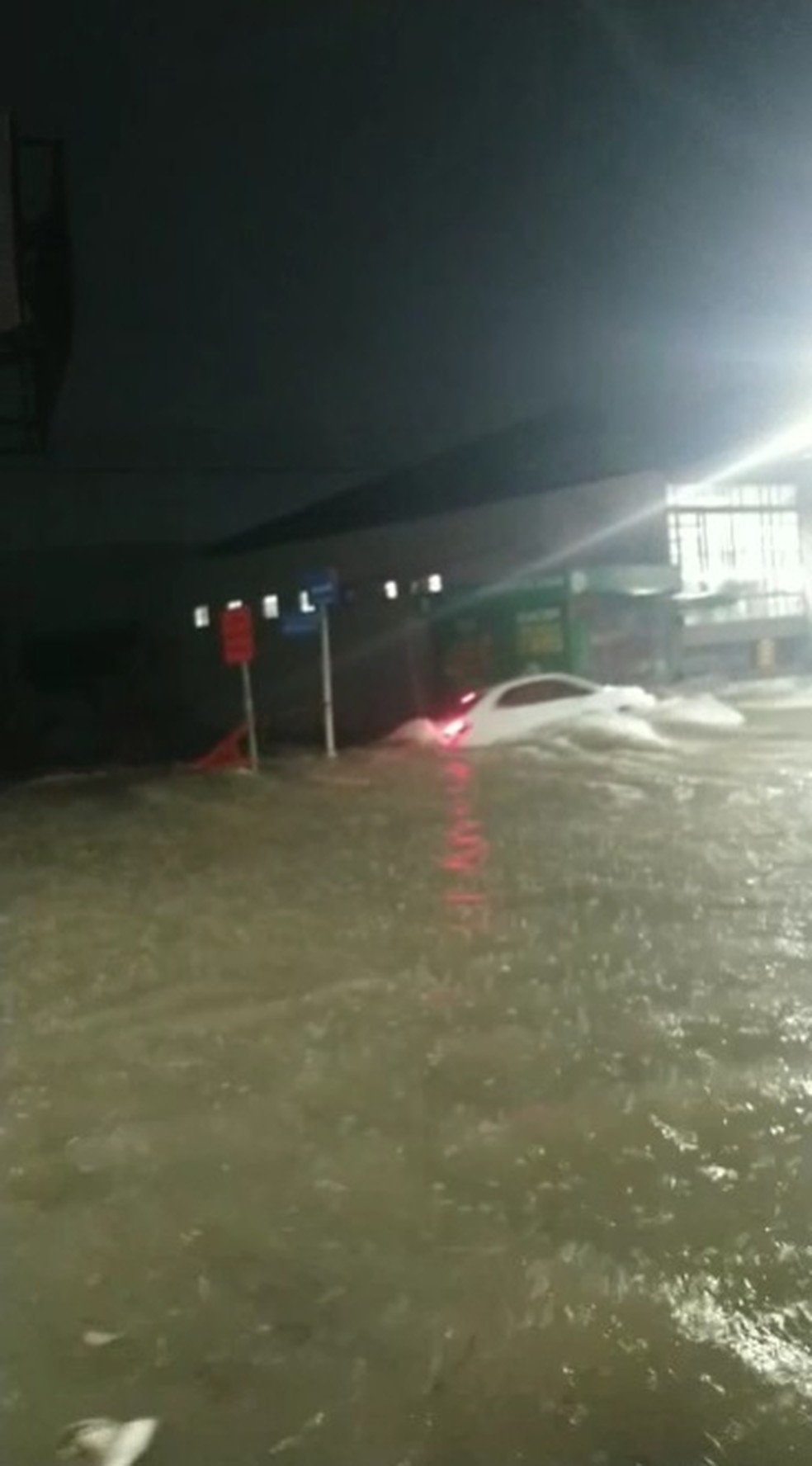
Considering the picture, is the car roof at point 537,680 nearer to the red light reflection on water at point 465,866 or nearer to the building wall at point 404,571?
the red light reflection on water at point 465,866

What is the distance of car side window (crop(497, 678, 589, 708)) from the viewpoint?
2373 centimetres

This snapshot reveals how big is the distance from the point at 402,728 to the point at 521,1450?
71.0ft

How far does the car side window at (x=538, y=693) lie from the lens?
23734 millimetres

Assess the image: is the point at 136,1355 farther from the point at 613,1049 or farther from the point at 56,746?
the point at 56,746

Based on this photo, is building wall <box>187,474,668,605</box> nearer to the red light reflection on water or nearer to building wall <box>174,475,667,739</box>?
building wall <box>174,475,667,739</box>

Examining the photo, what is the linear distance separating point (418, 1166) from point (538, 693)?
1877 cm

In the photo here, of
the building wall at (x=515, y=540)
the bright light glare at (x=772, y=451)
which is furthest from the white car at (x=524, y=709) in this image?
the bright light glare at (x=772, y=451)

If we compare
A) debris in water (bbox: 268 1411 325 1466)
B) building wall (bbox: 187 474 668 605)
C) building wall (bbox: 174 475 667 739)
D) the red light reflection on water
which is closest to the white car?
the red light reflection on water

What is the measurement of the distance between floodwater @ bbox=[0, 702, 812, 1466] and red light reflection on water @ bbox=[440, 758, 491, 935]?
0.23ft

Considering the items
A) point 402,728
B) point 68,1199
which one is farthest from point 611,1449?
point 402,728

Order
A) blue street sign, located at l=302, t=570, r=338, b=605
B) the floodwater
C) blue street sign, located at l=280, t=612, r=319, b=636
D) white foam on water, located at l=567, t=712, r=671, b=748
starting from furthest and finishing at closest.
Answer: blue street sign, located at l=280, t=612, r=319, b=636, white foam on water, located at l=567, t=712, r=671, b=748, blue street sign, located at l=302, t=570, r=338, b=605, the floodwater

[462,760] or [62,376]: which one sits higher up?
[62,376]

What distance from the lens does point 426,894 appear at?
10.9 metres

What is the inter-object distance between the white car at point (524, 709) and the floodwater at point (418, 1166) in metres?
11.4
